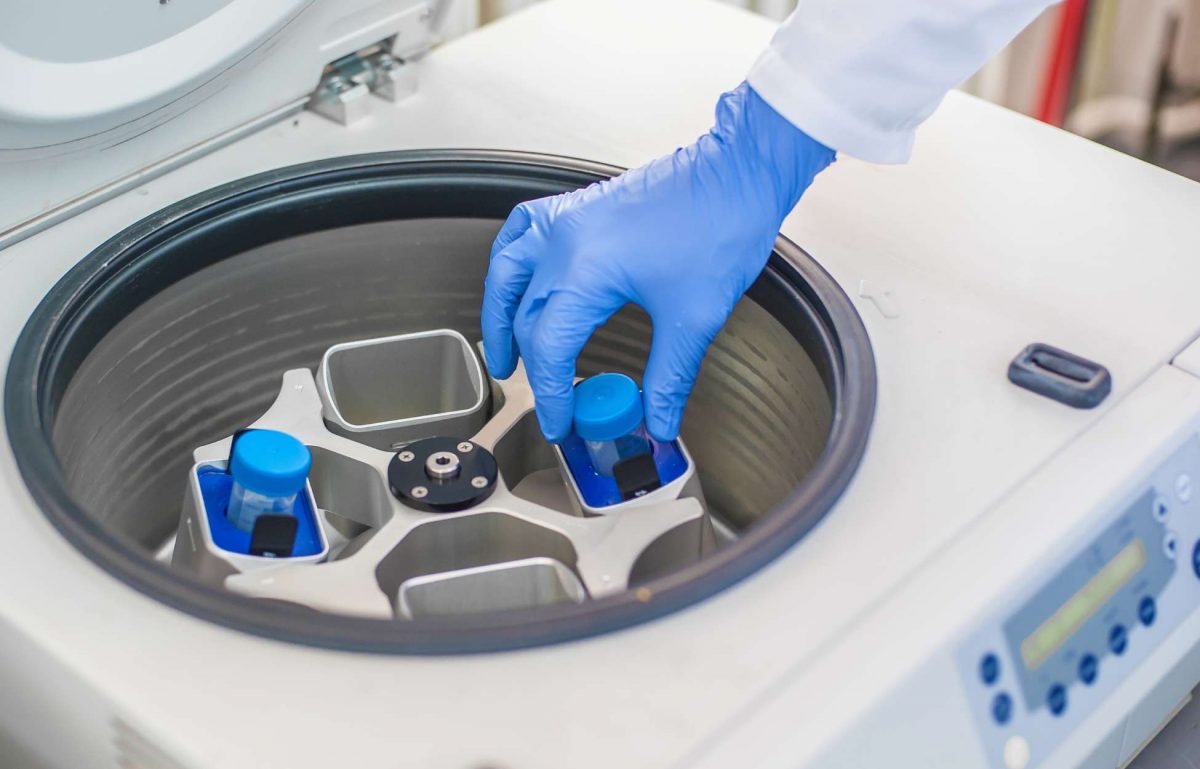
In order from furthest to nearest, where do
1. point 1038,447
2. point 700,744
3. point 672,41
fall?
point 672,41 → point 1038,447 → point 700,744

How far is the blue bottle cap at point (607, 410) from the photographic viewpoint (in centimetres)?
114

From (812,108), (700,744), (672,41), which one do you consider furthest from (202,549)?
(672,41)

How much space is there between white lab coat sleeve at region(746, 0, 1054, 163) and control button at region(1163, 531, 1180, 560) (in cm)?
40

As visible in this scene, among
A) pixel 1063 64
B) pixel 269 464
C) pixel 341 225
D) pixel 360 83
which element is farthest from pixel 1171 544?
pixel 1063 64

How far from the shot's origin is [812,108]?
1.12 m

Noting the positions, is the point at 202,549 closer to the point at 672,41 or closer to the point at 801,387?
the point at 801,387

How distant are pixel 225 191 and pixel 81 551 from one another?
48cm

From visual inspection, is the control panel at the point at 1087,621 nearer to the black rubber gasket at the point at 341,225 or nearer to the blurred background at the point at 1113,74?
the black rubber gasket at the point at 341,225

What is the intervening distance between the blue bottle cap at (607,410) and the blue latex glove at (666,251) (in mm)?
18

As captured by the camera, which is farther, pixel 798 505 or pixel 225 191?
pixel 225 191

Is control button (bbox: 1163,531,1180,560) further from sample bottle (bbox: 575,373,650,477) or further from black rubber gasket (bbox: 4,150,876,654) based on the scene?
sample bottle (bbox: 575,373,650,477)

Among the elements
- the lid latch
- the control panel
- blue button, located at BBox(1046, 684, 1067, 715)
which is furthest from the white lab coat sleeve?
blue button, located at BBox(1046, 684, 1067, 715)

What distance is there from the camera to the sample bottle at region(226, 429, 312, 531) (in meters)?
1.01

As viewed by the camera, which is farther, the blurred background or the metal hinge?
the blurred background
